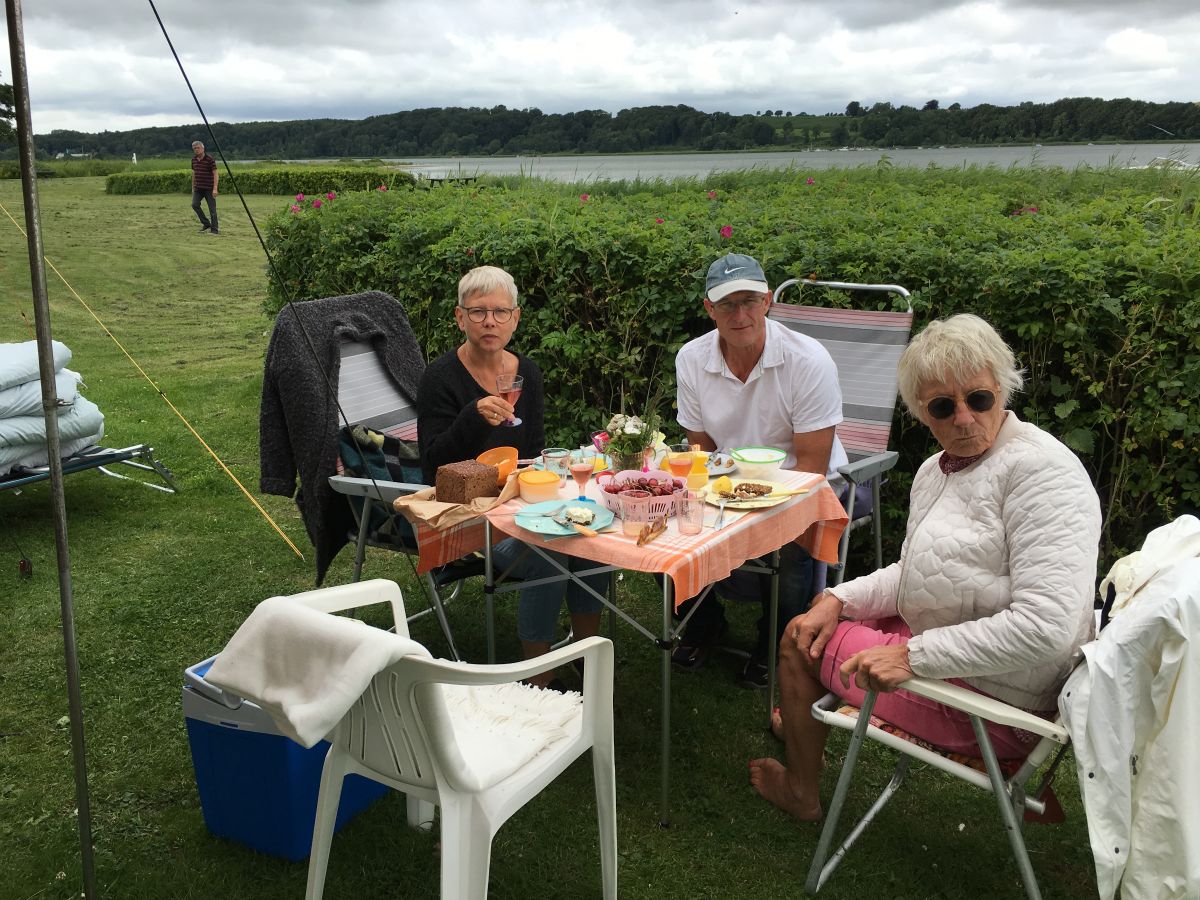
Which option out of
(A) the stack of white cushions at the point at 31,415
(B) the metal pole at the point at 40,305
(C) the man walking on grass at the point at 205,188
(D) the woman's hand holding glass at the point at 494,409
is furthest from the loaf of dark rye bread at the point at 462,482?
(C) the man walking on grass at the point at 205,188

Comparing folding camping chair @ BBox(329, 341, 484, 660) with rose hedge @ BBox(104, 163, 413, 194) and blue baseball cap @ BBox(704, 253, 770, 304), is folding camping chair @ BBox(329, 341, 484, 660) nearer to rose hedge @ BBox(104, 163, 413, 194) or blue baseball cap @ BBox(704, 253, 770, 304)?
blue baseball cap @ BBox(704, 253, 770, 304)

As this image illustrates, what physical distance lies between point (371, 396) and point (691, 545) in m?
1.90

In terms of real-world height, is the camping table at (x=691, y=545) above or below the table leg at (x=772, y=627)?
above

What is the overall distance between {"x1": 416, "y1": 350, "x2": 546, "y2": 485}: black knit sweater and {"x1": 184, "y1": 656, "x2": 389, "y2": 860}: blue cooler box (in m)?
1.11

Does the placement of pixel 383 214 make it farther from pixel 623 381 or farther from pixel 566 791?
pixel 566 791

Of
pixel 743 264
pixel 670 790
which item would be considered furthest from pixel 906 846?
pixel 743 264

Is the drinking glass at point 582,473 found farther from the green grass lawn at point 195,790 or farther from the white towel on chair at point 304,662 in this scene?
the white towel on chair at point 304,662

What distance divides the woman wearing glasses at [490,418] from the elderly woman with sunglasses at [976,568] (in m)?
1.00

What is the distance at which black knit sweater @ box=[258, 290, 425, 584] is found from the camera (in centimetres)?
357

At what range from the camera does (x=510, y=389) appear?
3.07m

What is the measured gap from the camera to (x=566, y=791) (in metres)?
2.86

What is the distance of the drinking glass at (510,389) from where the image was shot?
3.00 m

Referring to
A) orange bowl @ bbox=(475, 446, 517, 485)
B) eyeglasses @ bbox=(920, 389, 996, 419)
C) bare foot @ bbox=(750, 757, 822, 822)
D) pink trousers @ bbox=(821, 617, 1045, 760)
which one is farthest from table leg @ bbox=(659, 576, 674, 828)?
eyeglasses @ bbox=(920, 389, 996, 419)

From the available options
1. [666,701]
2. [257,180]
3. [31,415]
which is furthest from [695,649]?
[257,180]
